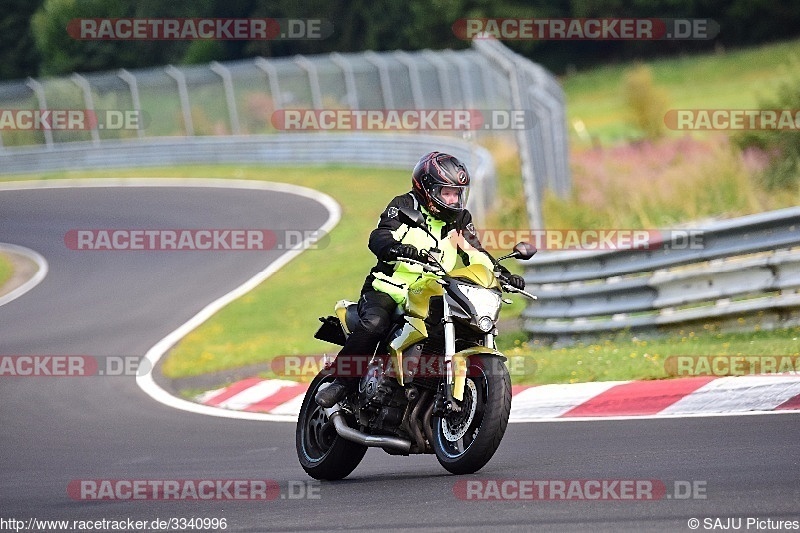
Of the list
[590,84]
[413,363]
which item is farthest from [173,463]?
[590,84]

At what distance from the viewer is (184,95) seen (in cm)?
4241

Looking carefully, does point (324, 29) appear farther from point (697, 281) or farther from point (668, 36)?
point (697, 281)

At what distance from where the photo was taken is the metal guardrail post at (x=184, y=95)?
4226 cm

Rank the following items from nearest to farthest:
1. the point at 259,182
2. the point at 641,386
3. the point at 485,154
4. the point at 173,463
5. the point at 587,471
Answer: the point at 587,471 → the point at 173,463 → the point at 641,386 → the point at 485,154 → the point at 259,182

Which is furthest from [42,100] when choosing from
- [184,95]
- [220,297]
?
[220,297]

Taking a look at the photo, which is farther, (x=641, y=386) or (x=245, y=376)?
(x=245, y=376)

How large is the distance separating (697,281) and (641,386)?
267 centimetres

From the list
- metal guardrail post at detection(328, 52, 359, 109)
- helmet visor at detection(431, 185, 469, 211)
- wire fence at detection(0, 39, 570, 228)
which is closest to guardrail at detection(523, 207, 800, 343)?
helmet visor at detection(431, 185, 469, 211)

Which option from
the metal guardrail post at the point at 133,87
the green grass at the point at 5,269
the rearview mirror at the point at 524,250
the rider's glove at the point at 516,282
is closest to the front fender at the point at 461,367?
the rider's glove at the point at 516,282

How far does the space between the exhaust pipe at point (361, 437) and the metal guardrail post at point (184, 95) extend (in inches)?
1364

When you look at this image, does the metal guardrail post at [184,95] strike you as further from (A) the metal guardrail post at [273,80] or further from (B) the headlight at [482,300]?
(B) the headlight at [482,300]

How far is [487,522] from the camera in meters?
6.33

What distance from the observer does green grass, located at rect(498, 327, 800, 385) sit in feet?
37.3

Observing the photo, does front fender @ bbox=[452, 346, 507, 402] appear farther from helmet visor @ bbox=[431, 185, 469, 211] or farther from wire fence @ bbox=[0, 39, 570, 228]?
wire fence @ bbox=[0, 39, 570, 228]
